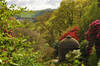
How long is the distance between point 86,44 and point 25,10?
10136 mm

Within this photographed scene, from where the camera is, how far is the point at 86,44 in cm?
1269

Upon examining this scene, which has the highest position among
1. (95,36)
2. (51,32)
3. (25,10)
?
(25,10)

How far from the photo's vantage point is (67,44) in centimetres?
1445

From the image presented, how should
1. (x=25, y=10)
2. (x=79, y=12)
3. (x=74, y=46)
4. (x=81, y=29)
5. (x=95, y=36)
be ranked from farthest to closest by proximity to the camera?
(x=79, y=12) → (x=81, y=29) → (x=74, y=46) → (x=95, y=36) → (x=25, y=10)

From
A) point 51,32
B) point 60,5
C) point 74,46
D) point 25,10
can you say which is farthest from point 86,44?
point 60,5

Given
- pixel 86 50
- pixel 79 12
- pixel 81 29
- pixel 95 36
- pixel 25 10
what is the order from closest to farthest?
pixel 25 10, pixel 95 36, pixel 86 50, pixel 81 29, pixel 79 12

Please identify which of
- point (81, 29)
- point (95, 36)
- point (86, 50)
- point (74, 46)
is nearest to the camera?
point (95, 36)

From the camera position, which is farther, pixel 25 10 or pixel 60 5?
pixel 60 5

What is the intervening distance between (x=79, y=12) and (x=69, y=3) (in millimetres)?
2473

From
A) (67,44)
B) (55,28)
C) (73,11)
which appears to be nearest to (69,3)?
(73,11)

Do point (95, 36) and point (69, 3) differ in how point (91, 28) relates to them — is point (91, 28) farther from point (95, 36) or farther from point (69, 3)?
point (69, 3)

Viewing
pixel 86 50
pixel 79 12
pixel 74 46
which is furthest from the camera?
pixel 79 12

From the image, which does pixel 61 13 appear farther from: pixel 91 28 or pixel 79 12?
pixel 91 28

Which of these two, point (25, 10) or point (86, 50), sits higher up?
point (25, 10)
